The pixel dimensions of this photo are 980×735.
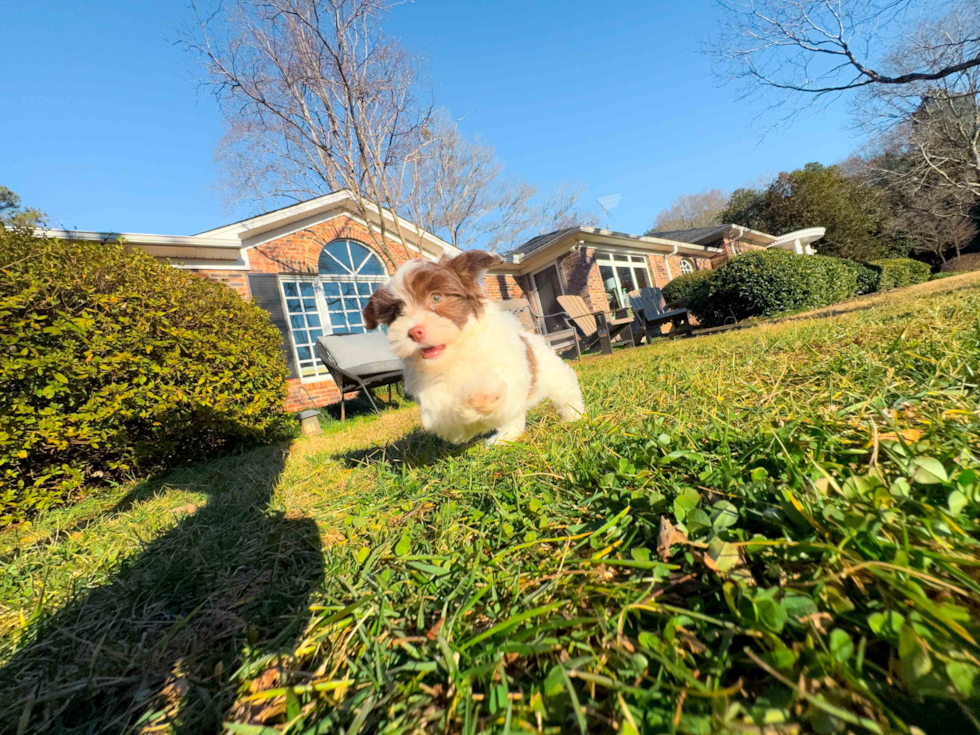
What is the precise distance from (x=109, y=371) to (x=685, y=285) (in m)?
16.7

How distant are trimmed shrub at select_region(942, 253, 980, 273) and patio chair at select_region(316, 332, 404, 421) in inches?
1273

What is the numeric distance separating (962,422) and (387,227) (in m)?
12.5

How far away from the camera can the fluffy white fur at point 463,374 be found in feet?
7.57

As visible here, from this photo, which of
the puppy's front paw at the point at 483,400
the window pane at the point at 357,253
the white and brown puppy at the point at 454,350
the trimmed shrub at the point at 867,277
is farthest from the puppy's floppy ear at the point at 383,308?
the trimmed shrub at the point at 867,277

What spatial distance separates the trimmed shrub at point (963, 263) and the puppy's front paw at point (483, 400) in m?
33.4

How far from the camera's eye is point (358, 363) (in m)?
7.24

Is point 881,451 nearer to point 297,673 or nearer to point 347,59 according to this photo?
point 297,673

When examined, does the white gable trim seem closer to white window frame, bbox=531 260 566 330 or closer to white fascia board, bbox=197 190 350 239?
Result: white fascia board, bbox=197 190 350 239

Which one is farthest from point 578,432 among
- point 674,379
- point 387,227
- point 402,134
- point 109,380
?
point 402,134

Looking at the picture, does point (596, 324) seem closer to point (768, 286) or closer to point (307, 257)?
point (768, 286)

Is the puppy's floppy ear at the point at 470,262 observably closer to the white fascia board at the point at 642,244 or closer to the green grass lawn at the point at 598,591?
the green grass lawn at the point at 598,591

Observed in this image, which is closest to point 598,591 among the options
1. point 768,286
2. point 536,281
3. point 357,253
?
point 357,253

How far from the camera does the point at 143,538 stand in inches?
84.4

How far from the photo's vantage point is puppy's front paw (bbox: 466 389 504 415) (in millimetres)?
2244
